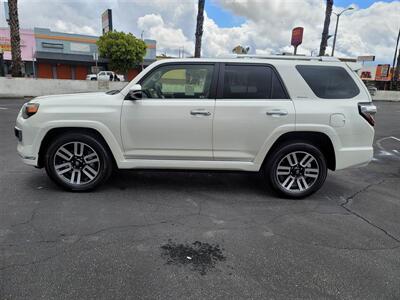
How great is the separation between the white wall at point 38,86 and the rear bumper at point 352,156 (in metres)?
18.6

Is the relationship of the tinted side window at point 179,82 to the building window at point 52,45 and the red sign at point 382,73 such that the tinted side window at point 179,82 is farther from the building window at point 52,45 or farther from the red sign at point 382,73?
the red sign at point 382,73

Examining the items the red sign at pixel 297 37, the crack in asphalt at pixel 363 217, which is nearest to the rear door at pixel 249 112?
the crack in asphalt at pixel 363 217

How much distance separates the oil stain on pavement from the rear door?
1.52 m

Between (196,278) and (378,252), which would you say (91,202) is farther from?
(378,252)

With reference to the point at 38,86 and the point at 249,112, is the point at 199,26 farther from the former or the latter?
the point at 249,112

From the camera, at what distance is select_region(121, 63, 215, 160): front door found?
4.22m

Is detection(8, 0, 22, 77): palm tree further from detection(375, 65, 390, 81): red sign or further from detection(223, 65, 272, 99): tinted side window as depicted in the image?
detection(375, 65, 390, 81): red sign

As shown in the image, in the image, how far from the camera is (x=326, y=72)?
4367 millimetres

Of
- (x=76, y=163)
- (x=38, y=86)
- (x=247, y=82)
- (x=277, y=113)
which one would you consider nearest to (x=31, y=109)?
(x=76, y=163)

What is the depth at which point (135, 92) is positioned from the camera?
4137mm

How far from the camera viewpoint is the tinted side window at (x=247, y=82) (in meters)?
4.29

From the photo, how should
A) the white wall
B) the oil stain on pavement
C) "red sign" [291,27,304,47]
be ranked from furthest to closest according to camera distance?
"red sign" [291,27,304,47]
the white wall
the oil stain on pavement

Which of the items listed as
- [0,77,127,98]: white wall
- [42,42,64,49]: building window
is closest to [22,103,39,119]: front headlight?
[0,77,127,98]: white wall

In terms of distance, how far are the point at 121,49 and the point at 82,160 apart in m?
39.9
